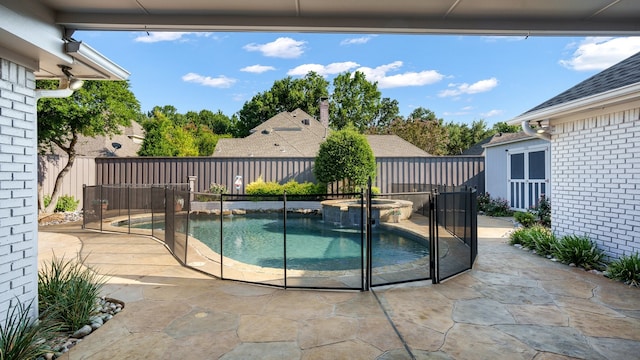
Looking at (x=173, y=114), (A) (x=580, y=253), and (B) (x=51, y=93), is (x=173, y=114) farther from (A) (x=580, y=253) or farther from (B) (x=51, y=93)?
(A) (x=580, y=253)

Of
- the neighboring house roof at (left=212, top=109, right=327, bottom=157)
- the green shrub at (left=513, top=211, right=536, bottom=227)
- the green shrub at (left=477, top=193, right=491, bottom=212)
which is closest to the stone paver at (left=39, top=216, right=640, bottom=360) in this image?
the green shrub at (left=513, top=211, right=536, bottom=227)

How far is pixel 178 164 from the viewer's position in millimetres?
14047

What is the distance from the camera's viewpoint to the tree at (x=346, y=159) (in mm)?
12406

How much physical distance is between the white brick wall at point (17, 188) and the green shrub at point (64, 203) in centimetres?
1024

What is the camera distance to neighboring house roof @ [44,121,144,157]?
19.2 meters

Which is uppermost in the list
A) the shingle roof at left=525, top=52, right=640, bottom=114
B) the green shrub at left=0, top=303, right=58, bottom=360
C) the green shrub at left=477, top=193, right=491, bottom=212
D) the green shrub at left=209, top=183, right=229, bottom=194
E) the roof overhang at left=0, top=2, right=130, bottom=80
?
the shingle roof at left=525, top=52, right=640, bottom=114

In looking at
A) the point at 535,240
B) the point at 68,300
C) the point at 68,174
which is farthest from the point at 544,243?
the point at 68,174

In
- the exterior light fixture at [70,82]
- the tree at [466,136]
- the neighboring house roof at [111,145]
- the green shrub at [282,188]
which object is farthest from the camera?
the tree at [466,136]

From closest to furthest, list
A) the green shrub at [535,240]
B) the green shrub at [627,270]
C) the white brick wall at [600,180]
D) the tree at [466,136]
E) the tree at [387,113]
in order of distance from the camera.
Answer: the green shrub at [627,270]
the white brick wall at [600,180]
the green shrub at [535,240]
the tree at [466,136]
the tree at [387,113]

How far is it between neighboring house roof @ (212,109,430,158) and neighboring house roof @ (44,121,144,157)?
563 centimetres

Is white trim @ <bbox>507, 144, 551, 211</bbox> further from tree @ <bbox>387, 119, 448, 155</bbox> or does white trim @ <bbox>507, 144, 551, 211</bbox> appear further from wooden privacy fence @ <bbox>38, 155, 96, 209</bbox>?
tree @ <bbox>387, 119, 448, 155</bbox>

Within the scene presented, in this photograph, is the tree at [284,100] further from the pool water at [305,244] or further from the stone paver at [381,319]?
the stone paver at [381,319]

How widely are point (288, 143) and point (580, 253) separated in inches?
614

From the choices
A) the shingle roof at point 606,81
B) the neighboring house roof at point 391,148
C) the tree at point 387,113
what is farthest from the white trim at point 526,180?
the tree at point 387,113
